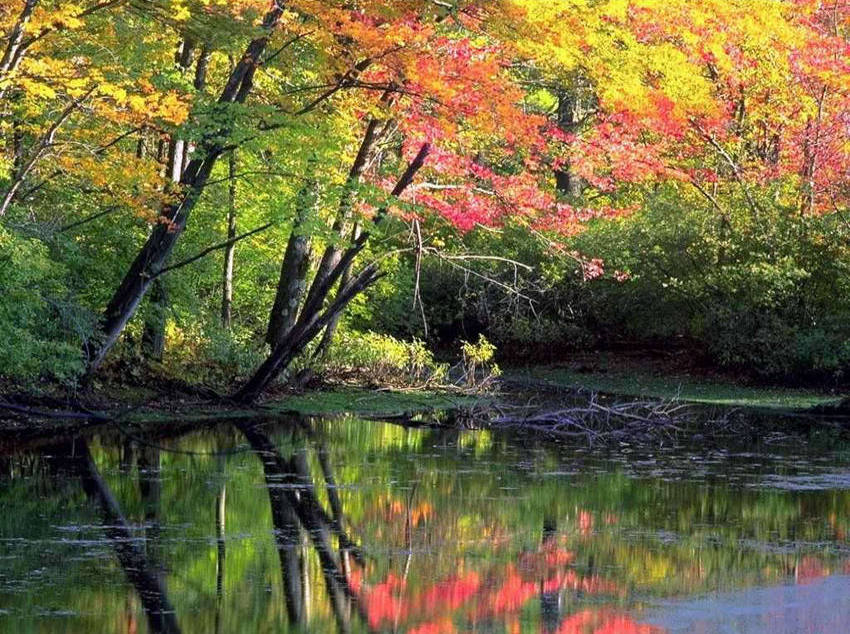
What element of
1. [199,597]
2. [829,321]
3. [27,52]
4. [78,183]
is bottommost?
[199,597]

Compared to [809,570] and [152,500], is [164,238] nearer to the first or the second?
[152,500]

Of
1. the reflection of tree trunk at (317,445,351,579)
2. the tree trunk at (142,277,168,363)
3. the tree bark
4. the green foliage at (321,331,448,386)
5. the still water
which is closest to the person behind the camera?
the still water

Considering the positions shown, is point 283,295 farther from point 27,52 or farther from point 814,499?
point 814,499

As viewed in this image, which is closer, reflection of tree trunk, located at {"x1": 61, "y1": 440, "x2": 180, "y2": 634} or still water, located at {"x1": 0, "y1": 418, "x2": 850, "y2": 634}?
reflection of tree trunk, located at {"x1": 61, "y1": 440, "x2": 180, "y2": 634}

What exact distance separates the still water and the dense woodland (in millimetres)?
3362

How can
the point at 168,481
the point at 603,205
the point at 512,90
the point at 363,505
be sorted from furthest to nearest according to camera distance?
1. the point at 603,205
2. the point at 512,90
3. the point at 168,481
4. the point at 363,505

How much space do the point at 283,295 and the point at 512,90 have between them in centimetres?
541

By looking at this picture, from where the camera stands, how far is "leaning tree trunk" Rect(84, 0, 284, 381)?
17375 millimetres

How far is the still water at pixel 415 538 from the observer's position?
784 cm

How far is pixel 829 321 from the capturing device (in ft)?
78.0

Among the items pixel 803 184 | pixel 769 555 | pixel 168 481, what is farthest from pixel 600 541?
pixel 803 184

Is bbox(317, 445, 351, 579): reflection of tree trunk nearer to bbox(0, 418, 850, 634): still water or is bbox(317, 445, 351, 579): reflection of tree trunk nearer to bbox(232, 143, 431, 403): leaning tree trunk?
bbox(0, 418, 850, 634): still water

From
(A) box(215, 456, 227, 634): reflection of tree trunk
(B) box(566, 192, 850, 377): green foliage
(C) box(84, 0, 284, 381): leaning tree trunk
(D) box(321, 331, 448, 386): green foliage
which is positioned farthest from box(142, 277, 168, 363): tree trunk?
(B) box(566, 192, 850, 377): green foliage

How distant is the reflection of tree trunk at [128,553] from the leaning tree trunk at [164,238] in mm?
3849
